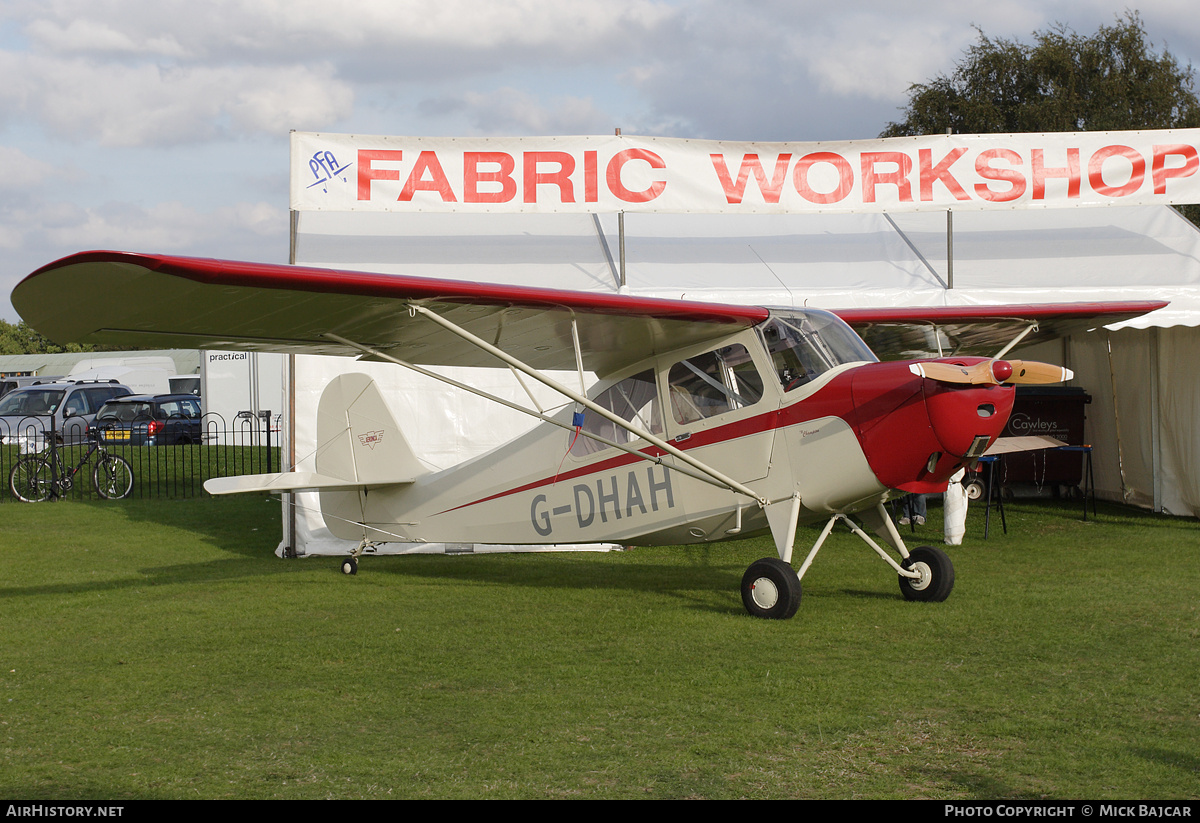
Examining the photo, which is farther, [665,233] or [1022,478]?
[1022,478]

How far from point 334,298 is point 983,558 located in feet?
22.9

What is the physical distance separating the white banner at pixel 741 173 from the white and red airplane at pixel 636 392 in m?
2.91

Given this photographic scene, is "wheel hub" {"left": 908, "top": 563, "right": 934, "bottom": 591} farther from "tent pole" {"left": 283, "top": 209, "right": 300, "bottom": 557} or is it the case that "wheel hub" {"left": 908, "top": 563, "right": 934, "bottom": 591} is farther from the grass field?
"tent pole" {"left": 283, "top": 209, "right": 300, "bottom": 557}

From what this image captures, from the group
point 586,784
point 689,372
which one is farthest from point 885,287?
point 586,784

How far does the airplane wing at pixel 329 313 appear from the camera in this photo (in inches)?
197

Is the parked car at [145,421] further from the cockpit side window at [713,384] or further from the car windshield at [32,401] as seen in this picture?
the cockpit side window at [713,384]

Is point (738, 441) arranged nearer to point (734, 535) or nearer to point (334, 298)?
point (734, 535)

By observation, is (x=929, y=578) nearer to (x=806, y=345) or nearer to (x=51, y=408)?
(x=806, y=345)

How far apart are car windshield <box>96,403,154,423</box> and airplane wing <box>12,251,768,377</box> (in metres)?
18.4

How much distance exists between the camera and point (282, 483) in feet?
27.9

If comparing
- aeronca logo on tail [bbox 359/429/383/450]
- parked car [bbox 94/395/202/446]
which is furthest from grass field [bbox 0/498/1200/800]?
parked car [bbox 94/395/202/446]

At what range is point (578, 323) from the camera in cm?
710

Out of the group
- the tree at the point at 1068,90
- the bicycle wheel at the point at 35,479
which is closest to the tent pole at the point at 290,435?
the bicycle wheel at the point at 35,479

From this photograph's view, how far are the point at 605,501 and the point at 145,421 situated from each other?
1902 cm
